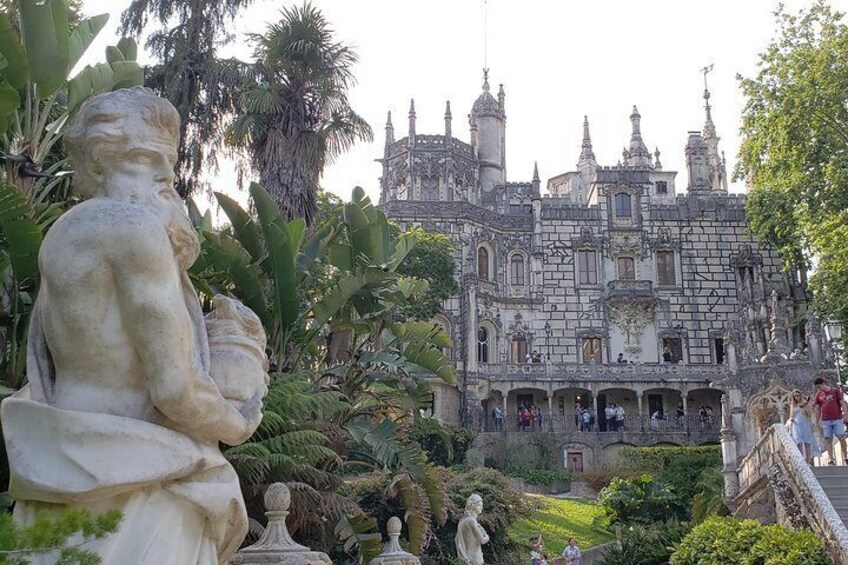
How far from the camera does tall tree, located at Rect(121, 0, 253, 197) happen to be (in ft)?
49.7

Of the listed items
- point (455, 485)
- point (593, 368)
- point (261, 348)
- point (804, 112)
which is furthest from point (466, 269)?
point (261, 348)

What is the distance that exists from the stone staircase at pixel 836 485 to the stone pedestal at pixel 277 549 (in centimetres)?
911

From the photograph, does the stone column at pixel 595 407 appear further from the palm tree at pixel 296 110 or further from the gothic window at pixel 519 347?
the palm tree at pixel 296 110

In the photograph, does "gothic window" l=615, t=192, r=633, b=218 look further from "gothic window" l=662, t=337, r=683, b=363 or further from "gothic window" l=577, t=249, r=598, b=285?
"gothic window" l=662, t=337, r=683, b=363

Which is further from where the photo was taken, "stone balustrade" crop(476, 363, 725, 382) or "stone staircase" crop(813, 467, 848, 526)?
"stone balustrade" crop(476, 363, 725, 382)

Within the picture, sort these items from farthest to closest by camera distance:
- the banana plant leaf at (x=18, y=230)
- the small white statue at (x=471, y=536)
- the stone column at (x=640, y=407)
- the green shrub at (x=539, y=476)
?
1. the stone column at (x=640, y=407)
2. the green shrub at (x=539, y=476)
3. the small white statue at (x=471, y=536)
4. the banana plant leaf at (x=18, y=230)

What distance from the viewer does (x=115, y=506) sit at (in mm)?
2420

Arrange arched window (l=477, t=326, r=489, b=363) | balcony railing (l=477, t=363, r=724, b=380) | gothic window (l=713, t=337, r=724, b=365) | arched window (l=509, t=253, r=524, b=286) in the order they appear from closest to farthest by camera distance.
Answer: balcony railing (l=477, t=363, r=724, b=380) → arched window (l=477, t=326, r=489, b=363) → gothic window (l=713, t=337, r=724, b=365) → arched window (l=509, t=253, r=524, b=286)

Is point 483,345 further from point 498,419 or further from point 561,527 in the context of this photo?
point 561,527

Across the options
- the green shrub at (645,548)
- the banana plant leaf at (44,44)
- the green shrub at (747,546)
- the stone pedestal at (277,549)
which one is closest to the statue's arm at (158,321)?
the stone pedestal at (277,549)

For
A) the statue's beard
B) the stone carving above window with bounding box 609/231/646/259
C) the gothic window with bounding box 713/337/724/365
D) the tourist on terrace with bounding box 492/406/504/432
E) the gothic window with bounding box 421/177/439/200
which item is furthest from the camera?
the stone carving above window with bounding box 609/231/646/259

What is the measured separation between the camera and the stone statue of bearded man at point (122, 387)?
2.38m

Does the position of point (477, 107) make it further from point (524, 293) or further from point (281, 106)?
point (281, 106)

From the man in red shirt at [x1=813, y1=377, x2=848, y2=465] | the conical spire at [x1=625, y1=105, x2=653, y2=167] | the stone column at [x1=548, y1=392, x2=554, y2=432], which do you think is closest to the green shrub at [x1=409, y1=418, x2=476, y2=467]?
the stone column at [x1=548, y1=392, x2=554, y2=432]
